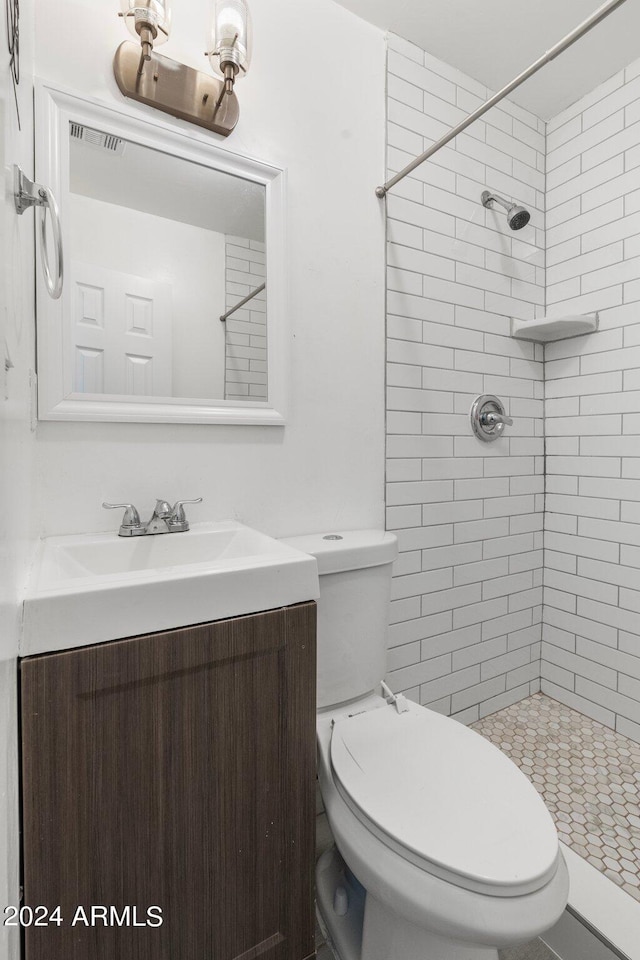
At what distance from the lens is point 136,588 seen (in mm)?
752

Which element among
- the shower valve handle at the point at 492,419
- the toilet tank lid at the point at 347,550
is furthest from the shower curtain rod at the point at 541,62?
the toilet tank lid at the point at 347,550

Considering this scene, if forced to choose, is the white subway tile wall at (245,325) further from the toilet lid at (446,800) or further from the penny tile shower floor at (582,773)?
the penny tile shower floor at (582,773)

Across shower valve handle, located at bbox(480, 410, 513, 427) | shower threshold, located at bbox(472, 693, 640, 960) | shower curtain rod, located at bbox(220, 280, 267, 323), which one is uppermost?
shower curtain rod, located at bbox(220, 280, 267, 323)

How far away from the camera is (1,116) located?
47 centimetres

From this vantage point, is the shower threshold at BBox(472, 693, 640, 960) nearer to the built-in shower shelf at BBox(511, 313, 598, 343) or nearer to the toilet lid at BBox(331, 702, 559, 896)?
the toilet lid at BBox(331, 702, 559, 896)

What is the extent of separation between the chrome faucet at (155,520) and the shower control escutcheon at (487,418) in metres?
1.16

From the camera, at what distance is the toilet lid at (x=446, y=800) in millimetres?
775

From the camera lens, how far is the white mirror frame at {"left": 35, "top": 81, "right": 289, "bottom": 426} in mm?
1078

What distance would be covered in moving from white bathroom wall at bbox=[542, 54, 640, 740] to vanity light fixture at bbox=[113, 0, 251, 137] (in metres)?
1.44

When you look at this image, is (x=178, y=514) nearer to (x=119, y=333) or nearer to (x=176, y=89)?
(x=119, y=333)

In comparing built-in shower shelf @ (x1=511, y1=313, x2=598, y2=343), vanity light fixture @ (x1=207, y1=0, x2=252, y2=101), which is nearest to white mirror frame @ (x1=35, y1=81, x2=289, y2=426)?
vanity light fixture @ (x1=207, y1=0, x2=252, y2=101)

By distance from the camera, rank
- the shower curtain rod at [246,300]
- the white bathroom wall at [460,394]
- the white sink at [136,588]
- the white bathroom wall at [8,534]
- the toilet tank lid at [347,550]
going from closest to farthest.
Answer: the white bathroom wall at [8,534]
the white sink at [136,588]
the toilet tank lid at [347,550]
the shower curtain rod at [246,300]
the white bathroom wall at [460,394]

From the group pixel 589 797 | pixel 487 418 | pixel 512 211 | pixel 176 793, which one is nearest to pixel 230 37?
pixel 512 211

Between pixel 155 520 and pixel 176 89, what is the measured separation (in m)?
1.10
